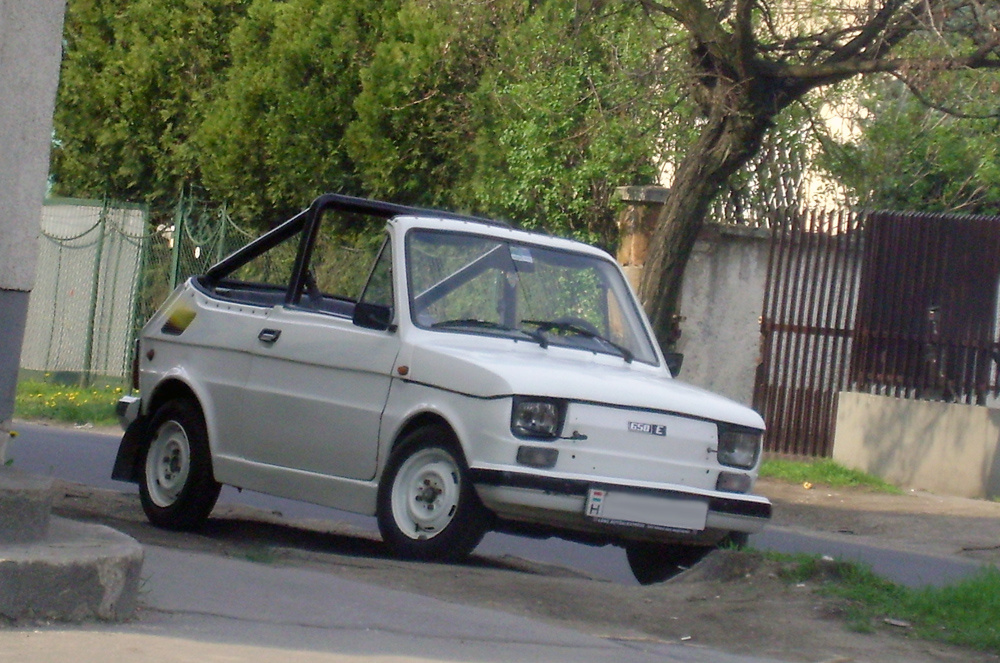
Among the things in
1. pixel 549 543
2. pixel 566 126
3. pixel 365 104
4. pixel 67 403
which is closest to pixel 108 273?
pixel 67 403

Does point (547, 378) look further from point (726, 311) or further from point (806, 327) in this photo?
point (806, 327)

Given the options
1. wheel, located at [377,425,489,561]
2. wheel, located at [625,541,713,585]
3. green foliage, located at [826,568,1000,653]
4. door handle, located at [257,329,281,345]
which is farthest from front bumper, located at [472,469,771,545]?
door handle, located at [257,329,281,345]

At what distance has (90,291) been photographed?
19.5 metres

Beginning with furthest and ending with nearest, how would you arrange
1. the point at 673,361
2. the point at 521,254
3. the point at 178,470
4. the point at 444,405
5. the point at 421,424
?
the point at 178,470, the point at 673,361, the point at 521,254, the point at 421,424, the point at 444,405

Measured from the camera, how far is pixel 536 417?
6375 mm

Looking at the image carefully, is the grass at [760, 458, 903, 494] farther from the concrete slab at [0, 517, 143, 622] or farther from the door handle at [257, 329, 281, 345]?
the concrete slab at [0, 517, 143, 622]

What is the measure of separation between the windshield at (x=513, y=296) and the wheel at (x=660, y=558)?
99 cm

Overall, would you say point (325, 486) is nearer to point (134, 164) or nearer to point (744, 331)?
point (744, 331)

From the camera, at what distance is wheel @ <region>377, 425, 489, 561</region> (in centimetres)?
653

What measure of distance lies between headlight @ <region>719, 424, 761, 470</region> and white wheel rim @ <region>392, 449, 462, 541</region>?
1268 mm

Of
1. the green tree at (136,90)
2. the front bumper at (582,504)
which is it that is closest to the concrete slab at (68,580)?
the front bumper at (582,504)

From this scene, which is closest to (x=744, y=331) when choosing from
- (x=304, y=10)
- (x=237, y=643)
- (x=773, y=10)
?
(x=773, y=10)

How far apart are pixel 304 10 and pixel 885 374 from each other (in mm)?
8698

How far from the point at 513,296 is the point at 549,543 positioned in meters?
2.27
